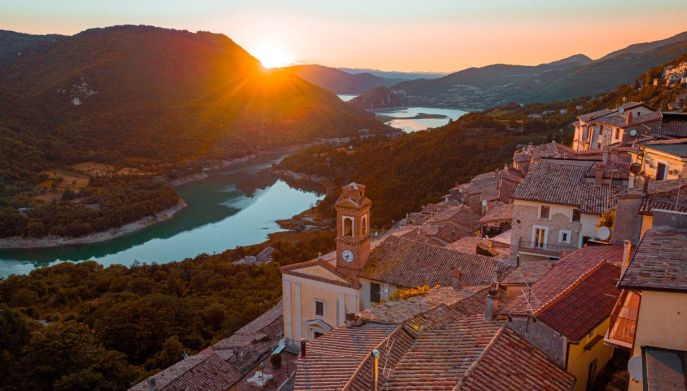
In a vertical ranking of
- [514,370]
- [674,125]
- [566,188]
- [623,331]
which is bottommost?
[514,370]

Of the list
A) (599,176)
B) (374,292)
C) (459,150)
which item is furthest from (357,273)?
(459,150)

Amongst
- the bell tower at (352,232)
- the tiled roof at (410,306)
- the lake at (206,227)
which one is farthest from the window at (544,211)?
the lake at (206,227)

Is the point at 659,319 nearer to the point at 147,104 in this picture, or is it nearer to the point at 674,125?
the point at 674,125

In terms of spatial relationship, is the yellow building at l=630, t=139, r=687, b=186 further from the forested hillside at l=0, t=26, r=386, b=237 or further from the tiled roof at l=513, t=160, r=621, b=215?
the forested hillside at l=0, t=26, r=386, b=237

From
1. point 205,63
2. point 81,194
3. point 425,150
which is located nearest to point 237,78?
point 205,63

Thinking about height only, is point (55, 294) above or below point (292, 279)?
below

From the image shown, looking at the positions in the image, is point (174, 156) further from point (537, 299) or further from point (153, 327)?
point (537, 299)
